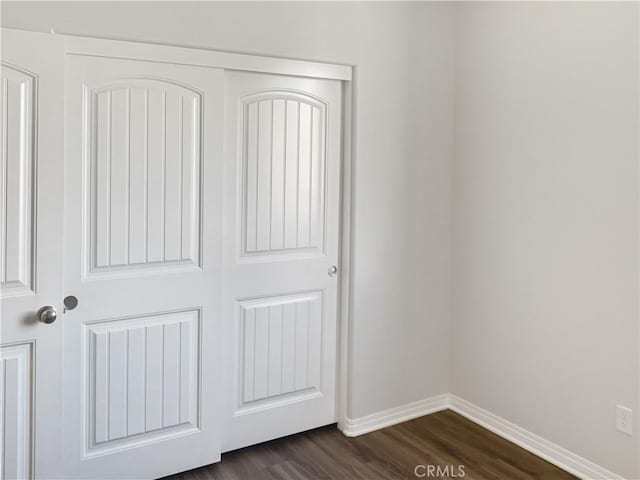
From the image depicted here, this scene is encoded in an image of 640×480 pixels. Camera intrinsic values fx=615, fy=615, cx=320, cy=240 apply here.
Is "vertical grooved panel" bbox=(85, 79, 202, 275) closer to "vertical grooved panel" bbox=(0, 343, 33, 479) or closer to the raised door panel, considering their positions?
the raised door panel

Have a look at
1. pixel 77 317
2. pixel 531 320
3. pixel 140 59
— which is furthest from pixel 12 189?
pixel 531 320

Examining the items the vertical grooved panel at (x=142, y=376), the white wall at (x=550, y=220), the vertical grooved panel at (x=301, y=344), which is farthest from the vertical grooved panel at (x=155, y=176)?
the white wall at (x=550, y=220)

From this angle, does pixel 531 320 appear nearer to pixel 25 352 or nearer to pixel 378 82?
pixel 378 82

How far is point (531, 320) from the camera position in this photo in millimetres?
3064

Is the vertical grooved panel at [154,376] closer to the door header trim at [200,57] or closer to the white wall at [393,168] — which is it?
the white wall at [393,168]

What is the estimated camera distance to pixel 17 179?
226 cm

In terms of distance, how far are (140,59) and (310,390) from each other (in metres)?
1.79

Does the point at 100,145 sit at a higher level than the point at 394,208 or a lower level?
higher

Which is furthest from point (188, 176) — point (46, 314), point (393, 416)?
point (393, 416)

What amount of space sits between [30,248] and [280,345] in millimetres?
1259

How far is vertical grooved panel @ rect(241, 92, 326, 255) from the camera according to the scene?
113 inches

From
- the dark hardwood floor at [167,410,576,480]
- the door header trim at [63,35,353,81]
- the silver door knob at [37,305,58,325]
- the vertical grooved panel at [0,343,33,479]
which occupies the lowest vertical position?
the dark hardwood floor at [167,410,576,480]

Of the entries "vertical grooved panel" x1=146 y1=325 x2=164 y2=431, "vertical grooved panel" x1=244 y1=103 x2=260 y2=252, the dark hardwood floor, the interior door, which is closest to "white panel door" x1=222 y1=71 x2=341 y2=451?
"vertical grooved panel" x1=244 y1=103 x2=260 y2=252

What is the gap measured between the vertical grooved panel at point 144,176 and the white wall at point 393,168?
0.45m
